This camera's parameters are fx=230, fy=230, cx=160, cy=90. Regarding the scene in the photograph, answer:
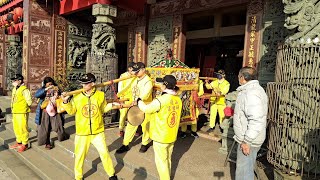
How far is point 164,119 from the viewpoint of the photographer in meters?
3.28

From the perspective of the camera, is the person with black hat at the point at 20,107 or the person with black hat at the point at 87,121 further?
the person with black hat at the point at 20,107

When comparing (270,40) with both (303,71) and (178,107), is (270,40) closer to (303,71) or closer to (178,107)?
(303,71)

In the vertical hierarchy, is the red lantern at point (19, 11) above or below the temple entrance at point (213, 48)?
above

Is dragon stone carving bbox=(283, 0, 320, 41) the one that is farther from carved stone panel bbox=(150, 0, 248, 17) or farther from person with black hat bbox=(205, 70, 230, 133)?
person with black hat bbox=(205, 70, 230, 133)

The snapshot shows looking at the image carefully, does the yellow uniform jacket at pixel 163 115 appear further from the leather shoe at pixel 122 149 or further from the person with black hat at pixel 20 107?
the person with black hat at pixel 20 107

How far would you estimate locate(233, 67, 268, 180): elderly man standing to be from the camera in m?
2.78

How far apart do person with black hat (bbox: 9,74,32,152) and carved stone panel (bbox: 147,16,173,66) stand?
4816 mm

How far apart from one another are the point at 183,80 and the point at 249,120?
2.59 meters

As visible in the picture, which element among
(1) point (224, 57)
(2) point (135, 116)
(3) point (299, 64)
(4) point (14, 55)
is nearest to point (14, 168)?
(2) point (135, 116)

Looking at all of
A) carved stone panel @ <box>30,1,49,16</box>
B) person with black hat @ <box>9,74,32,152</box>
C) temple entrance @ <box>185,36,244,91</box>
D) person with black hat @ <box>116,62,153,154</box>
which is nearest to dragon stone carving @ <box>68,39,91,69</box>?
carved stone panel @ <box>30,1,49,16</box>

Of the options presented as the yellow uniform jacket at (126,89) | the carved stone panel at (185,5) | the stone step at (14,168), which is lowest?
the stone step at (14,168)

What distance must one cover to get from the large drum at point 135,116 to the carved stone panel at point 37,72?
7.11 m

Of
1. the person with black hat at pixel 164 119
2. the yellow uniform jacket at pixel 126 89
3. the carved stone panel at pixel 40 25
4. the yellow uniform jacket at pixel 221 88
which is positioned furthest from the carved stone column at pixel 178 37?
the carved stone panel at pixel 40 25

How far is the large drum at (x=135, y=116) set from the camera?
390cm
